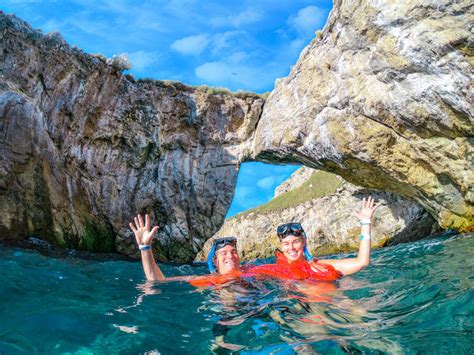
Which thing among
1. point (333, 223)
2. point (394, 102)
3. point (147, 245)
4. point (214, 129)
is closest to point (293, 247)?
point (147, 245)

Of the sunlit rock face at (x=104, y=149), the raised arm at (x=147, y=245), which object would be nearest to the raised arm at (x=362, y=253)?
the raised arm at (x=147, y=245)

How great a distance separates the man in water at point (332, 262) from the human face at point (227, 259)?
0.90 meters

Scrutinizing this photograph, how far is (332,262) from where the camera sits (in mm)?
7402

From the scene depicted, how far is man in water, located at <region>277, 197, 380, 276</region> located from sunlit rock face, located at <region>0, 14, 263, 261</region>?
36.8 feet

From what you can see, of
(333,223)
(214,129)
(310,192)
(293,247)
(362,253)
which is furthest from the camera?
(310,192)

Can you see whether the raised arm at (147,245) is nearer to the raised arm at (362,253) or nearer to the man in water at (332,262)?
the man in water at (332,262)

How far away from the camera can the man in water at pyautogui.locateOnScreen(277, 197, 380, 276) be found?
22.7ft

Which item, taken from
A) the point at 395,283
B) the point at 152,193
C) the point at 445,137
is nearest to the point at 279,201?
the point at 152,193

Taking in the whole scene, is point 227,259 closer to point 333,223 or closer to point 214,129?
point 214,129

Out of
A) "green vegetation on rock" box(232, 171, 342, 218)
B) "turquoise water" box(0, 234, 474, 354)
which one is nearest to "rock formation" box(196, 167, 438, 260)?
"green vegetation on rock" box(232, 171, 342, 218)

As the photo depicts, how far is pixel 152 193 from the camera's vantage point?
22.2 metres

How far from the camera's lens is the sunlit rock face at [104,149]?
15.4 metres

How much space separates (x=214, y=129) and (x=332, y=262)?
17.0 metres

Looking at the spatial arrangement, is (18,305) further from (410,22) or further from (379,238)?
(379,238)
